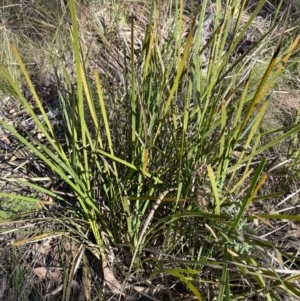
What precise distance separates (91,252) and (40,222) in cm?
17

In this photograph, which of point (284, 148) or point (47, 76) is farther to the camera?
point (47, 76)

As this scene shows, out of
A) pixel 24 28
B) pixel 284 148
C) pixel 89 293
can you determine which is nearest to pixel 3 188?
pixel 89 293

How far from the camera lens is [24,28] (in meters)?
1.92

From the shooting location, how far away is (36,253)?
1266mm

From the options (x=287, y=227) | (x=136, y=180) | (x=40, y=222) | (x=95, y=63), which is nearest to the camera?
(x=136, y=180)

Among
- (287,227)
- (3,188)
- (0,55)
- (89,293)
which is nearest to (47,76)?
(0,55)

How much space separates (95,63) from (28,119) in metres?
0.34

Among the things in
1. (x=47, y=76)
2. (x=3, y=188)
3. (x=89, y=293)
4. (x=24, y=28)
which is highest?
(x=24, y=28)

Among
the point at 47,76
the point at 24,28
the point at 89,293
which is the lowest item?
the point at 89,293

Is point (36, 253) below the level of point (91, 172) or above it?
below

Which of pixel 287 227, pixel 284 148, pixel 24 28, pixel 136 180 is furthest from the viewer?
pixel 24 28

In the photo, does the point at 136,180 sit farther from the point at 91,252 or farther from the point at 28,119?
the point at 28,119

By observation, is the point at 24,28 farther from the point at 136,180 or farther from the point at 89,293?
the point at 89,293

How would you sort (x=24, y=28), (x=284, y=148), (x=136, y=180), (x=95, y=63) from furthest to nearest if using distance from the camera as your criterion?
(x=24, y=28), (x=95, y=63), (x=284, y=148), (x=136, y=180)
